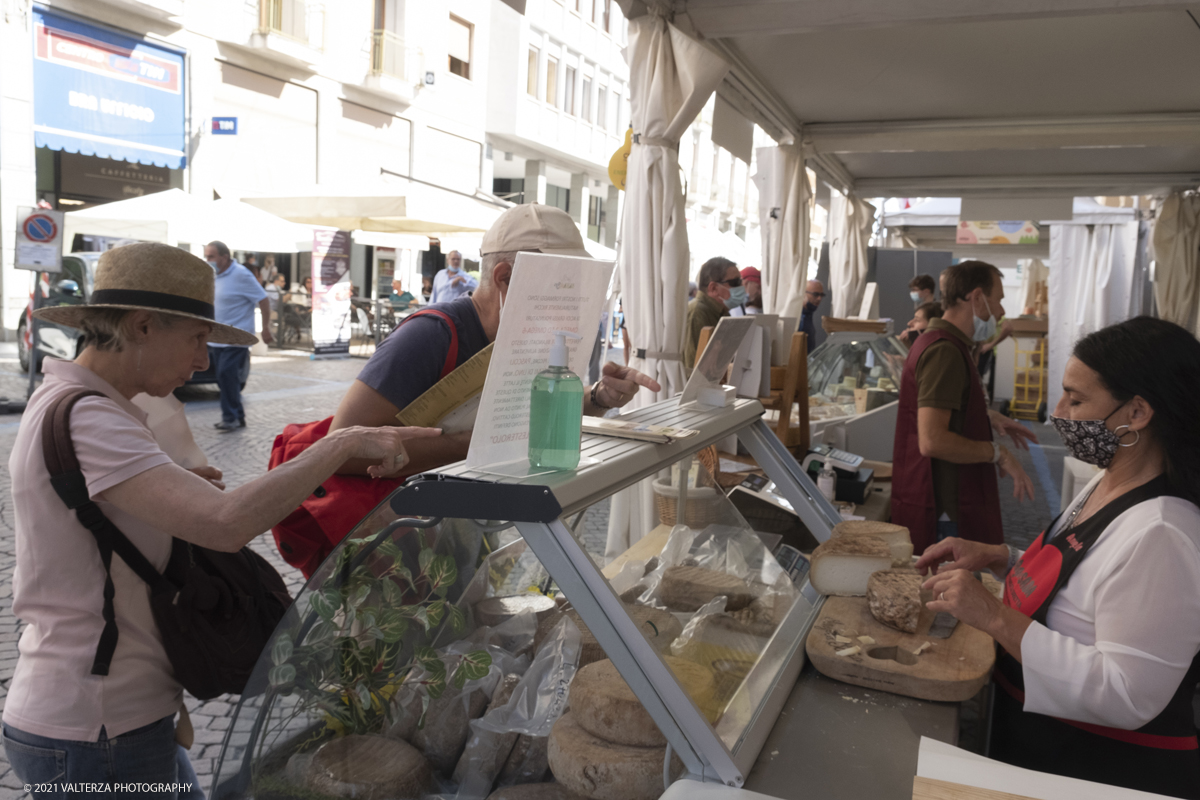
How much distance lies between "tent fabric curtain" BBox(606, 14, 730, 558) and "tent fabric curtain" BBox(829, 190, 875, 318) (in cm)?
675

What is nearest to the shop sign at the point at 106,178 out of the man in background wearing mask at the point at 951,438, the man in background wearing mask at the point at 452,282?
the man in background wearing mask at the point at 452,282

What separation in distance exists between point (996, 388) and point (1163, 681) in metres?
13.1

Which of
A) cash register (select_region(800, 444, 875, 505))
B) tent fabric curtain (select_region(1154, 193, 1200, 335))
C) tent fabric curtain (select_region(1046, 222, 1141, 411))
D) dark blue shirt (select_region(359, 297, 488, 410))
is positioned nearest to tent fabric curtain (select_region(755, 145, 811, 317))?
cash register (select_region(800, 444, 875, 505))

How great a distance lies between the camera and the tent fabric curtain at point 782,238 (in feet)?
25.3

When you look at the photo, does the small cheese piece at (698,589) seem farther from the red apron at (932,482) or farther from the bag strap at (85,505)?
the red apron at (932,482)

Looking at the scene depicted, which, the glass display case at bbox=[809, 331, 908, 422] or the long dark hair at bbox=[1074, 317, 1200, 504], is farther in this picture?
the glass display case at bbox=[809, 331, 908, 422]

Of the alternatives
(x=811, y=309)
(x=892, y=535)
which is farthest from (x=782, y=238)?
(x=892, y=535)

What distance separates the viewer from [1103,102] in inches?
252

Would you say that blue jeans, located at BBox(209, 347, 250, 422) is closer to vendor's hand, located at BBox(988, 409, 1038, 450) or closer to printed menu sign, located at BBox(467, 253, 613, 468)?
vendor's hand, located at BBox(988, 409, 1038, 450)

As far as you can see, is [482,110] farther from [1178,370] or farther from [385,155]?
[1178,370]

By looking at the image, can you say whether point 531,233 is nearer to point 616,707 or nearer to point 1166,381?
point 616,707

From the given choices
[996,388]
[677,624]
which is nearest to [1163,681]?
[677,624]

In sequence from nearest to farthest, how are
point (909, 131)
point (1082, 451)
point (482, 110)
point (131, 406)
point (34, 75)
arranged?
1. point (131, 406)
2. point (1082, 451)
3. point (909, 131)
4. point (34, 75)
5. point (482, 110)

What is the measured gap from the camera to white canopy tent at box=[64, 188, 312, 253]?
11.7 m
